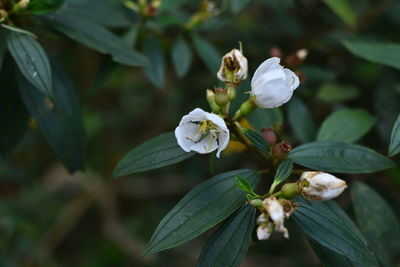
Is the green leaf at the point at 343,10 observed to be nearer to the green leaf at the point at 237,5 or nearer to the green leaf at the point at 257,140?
the green leaf at the point at 237,5

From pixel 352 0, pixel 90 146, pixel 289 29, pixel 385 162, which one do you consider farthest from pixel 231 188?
pixel 90 146

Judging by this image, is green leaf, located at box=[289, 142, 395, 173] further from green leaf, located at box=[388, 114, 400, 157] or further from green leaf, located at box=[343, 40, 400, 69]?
green leaf, located at box=[343, 40, 400, 69]

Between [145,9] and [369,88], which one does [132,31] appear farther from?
[369,88]

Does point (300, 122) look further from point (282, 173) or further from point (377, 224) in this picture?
point (282, 173)

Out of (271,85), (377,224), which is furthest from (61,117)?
(377,224)

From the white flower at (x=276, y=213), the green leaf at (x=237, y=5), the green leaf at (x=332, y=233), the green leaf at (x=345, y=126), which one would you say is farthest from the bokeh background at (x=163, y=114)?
the white flower at (x=276, y=213)

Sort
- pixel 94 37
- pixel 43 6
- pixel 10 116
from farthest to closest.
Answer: pixel 10 116 → pixel 94 37 → pixel 43 6

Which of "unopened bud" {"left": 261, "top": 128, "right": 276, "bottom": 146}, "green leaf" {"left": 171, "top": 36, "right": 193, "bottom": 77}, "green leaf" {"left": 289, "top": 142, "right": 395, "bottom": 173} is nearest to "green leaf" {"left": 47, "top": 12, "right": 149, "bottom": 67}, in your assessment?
"green leaf" {"left": 171, "top": 36, "right": 193, "bottom": 77}
